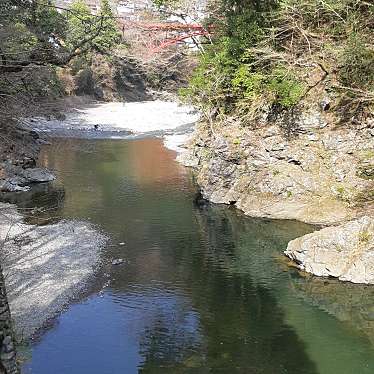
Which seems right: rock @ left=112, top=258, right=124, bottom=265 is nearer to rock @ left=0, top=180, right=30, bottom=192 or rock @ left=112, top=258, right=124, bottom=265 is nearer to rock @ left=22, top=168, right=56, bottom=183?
rock @ left=0, top=180, right=30, bottom=192

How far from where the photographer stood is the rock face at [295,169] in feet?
63.1

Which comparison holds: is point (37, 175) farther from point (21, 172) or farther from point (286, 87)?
point (286, 87)

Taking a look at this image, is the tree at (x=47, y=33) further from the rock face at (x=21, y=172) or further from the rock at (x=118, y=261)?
the rock at (x=118, y=261)

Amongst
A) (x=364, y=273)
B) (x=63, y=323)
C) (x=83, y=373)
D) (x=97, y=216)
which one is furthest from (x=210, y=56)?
(x=83, y=373)

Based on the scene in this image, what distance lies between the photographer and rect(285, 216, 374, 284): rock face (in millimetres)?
14008

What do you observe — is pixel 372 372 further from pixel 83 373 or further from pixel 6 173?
pixel 6 173

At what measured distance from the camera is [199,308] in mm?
12555

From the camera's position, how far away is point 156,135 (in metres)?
38.5

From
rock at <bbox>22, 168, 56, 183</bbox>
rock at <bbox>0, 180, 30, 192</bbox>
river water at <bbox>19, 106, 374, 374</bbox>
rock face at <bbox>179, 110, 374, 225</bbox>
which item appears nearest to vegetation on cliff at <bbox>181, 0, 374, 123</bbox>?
rock face at <bbox>179, 110, 374, 225</bbox>

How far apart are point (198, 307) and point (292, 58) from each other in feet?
41.7

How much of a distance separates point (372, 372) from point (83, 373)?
18.9 ft

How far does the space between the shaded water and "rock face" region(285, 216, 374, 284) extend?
0.51 metres

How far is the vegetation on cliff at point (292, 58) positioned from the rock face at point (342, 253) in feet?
21.3

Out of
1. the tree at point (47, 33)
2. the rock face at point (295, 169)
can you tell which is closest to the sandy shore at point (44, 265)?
the tree at point (47, 33)
